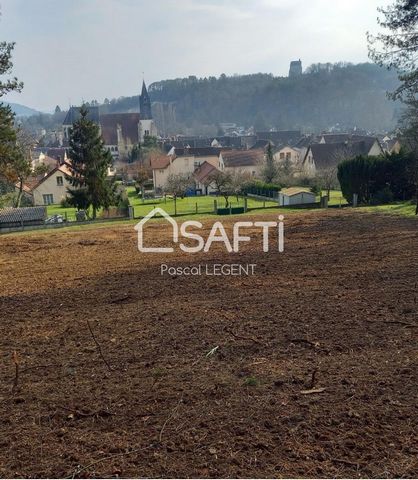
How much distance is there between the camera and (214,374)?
13.8ft

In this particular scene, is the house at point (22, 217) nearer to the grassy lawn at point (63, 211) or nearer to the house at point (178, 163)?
the grassy lawn at point (63, 211)

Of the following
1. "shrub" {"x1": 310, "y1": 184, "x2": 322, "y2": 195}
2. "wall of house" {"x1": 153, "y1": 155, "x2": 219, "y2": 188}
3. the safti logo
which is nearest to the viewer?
the safti logo

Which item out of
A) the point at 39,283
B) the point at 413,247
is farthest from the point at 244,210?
the point at 39,283

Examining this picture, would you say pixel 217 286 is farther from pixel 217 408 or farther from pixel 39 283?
pixel 217 408

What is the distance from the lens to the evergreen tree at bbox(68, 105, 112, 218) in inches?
1147

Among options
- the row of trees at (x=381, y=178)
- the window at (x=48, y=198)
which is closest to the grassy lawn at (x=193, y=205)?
the row of trees at (x=381, y=178)

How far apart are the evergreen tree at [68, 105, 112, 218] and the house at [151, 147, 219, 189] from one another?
67.8 ft

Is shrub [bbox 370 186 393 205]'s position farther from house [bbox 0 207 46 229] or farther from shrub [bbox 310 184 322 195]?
house [bbox 0 207 46 229]

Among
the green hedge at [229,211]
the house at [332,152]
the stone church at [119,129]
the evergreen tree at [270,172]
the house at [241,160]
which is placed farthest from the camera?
the stone church at [119,129]

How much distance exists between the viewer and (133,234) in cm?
1500

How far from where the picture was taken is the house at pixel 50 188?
49688 millimetres

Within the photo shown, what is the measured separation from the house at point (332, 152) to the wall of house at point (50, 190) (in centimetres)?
2752

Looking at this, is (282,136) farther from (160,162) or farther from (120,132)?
(160,162)

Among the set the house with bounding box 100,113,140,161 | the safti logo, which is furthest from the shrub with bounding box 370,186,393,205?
the house with bounding box 100,113,140,161
